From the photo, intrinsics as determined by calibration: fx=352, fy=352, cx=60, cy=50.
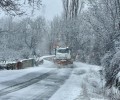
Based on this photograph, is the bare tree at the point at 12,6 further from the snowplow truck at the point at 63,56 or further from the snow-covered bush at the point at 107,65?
the snowplow truck at the point at 63,56

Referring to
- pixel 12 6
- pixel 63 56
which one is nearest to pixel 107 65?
pixel 12 6

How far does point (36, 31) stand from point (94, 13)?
68.7 m

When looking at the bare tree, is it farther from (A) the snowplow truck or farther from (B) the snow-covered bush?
(A) the snowplow truck

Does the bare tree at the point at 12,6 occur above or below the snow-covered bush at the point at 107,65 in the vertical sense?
above

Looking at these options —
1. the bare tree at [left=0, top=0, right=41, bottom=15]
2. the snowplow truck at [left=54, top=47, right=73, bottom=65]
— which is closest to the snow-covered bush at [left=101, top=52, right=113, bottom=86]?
the bare tree at [left=0, top=0, right=41, bottom=15]

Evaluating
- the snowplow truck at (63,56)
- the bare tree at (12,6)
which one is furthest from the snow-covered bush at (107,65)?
the snowplow truck at (63,56)

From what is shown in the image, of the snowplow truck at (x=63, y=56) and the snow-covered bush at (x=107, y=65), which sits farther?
the snowplow truck at (x=63, y=56)

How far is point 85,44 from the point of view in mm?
66875

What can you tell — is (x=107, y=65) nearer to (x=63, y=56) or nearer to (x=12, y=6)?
(x=12, y=6)

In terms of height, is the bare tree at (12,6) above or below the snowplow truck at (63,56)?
above

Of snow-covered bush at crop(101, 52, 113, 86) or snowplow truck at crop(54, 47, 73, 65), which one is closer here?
snow-covered bush at crop(101, 52, 113, 86)

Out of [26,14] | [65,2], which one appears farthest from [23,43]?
[26,14]

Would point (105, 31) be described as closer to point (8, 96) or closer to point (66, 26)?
point (8, 96)

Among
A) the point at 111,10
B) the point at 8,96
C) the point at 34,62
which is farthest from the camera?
the point at 34,62
